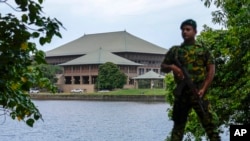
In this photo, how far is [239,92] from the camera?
36.4 ft

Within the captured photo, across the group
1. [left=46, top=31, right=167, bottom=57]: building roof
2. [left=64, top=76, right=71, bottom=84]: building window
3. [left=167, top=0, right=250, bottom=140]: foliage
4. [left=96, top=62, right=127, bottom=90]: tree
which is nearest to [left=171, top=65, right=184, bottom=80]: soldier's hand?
[left=167, top=0, right=250, bottom=140]: foliage

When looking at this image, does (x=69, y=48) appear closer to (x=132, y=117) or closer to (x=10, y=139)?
(x=132, y=117)

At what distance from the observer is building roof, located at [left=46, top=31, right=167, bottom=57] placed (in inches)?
4921

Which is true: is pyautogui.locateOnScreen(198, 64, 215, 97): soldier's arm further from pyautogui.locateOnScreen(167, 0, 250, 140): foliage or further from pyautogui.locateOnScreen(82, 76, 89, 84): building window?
pyautogui.locateOnScreen(82, 76, 89, 84): building window

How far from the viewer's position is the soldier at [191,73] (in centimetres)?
363

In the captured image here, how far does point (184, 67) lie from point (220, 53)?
8.34 metres

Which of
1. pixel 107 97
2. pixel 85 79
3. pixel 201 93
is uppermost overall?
pixel 85 79

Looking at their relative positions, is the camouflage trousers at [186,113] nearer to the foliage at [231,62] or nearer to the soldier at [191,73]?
the soldier at [191,73]

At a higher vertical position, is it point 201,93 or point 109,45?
point 109,45

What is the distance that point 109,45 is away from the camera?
130 meters

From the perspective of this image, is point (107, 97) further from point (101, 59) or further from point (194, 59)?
point (194, 59)

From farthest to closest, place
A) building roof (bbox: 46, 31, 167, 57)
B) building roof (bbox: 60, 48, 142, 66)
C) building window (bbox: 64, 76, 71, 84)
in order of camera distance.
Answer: building roof (bbox: 46, 31, 167, 57)
building window (bbox: 64, 76, 71, 84)
building roof (bbox: 60, 48, 142, 66)

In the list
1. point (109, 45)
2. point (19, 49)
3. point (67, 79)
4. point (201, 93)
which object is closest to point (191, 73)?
point (201, 93)

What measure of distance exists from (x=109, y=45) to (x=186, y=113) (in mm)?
126168
